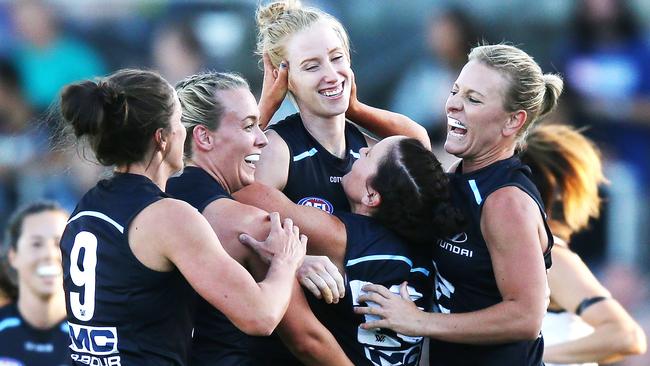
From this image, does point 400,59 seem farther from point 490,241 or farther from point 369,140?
point 490,241

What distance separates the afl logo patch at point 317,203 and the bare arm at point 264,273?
A: 0.54 meters

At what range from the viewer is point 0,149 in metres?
9.48

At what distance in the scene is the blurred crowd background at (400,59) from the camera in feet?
29.5

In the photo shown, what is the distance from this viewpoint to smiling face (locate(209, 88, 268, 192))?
13.2ft

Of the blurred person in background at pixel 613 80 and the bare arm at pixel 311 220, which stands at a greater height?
the bare arm at pixel 311 220

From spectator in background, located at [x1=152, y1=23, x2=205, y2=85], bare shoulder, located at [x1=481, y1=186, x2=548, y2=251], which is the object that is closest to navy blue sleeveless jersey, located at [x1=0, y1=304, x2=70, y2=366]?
bare shoulder, located at [x1=481, y1=186, x2=548, y2=251]

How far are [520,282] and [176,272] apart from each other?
120 cm

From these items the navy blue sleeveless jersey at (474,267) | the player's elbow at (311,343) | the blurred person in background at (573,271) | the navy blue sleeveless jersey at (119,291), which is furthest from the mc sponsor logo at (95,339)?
the blurred person in background at (573,271)

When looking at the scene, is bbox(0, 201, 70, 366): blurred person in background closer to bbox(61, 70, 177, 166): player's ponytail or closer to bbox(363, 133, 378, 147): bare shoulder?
bbox(363, 133, 378, 147): bare shoulder

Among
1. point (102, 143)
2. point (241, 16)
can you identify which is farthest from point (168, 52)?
point (102, 143)

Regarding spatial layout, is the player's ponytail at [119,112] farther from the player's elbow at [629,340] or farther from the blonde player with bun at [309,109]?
the player's elbow at [629,340]

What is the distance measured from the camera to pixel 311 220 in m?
3.93

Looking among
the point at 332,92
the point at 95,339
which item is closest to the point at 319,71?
the point at 332,92

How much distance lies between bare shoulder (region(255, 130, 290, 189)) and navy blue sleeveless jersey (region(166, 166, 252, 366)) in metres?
0.40
